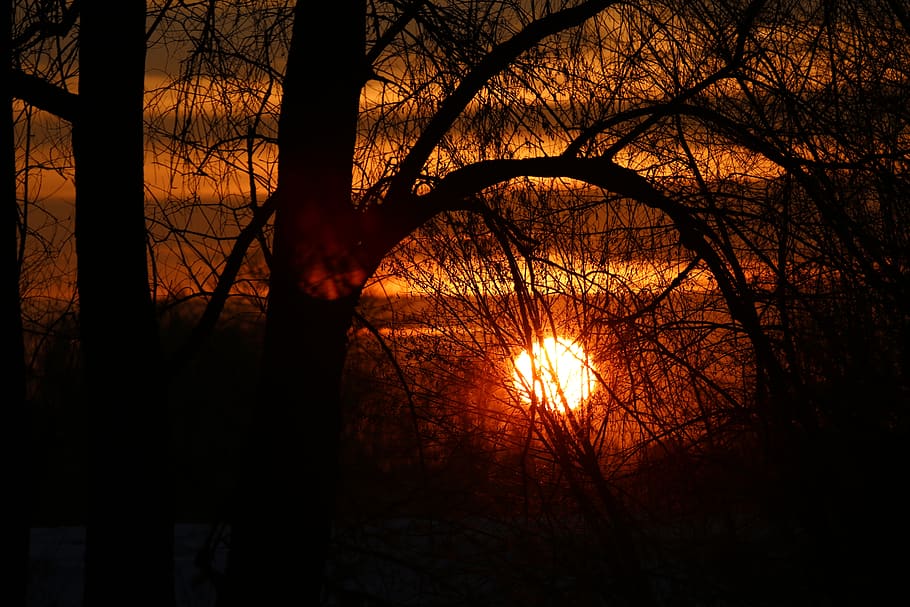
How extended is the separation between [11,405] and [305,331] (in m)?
1.02

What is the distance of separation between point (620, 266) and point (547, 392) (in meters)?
0.68

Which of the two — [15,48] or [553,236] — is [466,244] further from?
[15,48]

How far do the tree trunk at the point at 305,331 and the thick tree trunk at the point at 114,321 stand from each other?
322 mm

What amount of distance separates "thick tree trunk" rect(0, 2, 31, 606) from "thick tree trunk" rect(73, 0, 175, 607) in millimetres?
246

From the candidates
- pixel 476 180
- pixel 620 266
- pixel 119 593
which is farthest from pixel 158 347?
pixel 620 266

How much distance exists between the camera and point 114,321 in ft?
9.67

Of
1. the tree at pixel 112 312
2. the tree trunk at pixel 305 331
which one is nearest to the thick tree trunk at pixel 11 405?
the tree at pixel 112 312

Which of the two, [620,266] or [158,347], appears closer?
[158,347]

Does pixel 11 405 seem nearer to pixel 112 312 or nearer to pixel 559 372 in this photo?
pixel 112 312

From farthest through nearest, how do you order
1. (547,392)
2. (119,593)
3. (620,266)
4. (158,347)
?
(620,266) < (547,392) < (158,347) < (119,593)

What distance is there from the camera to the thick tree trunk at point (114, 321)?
2.93 m

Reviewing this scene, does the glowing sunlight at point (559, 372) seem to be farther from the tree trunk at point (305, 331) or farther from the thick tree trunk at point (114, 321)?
the thick tree trunk at point (114, 321)

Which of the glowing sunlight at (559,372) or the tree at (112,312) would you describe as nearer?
the tree at (112,312)

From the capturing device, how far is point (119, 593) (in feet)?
9.60
